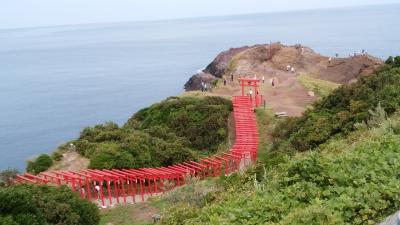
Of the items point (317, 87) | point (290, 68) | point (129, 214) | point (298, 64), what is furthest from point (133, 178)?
point (298, 64)

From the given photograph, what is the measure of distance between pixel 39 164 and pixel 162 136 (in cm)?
766

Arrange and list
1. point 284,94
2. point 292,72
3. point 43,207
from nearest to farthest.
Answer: point 43,207 < point 284,94 < point 292,72

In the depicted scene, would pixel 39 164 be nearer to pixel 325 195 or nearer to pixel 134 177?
pixel 134 177

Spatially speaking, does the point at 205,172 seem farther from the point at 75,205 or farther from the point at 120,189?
the point at 75,205

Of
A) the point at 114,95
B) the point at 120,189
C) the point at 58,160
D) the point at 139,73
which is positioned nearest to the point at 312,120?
the point at 120,189

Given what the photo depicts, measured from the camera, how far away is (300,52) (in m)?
56.3

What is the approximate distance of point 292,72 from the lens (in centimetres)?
4903

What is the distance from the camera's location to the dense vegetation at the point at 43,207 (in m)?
12.5

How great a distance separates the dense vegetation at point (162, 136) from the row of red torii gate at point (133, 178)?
5.10ft

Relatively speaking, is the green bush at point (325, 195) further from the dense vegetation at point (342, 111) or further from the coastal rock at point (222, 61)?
the coastal rock at point (222, 61)

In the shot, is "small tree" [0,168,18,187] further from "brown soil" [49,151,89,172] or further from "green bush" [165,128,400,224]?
"green bush" [165,128,400,224]

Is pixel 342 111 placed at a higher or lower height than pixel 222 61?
higher

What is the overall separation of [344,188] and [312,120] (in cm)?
1555

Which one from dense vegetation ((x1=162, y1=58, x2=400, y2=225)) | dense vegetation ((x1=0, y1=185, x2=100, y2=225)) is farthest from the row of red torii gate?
dense vegetation ((x1=162, y1=58, x2=400, y2=225))
